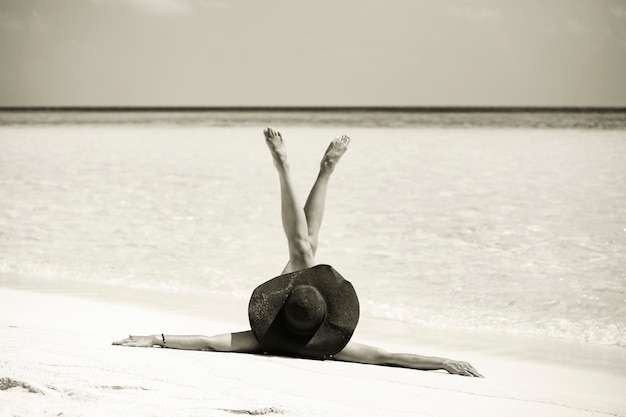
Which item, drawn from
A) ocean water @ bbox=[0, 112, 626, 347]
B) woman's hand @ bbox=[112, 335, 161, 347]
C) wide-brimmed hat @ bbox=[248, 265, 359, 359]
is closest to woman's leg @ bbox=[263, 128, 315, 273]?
wide-brimmed hat @ bbox=[248, 265, 359, 359]

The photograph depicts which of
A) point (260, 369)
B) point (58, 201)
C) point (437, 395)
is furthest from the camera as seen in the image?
point (58, 201)

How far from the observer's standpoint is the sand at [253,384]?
292 cm

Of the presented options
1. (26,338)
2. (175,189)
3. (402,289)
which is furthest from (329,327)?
(175,189)

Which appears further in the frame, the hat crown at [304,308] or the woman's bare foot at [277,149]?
the woman's bare foot at [277,149]

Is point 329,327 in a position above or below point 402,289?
below

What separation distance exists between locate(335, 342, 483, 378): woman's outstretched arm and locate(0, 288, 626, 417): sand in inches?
2.0

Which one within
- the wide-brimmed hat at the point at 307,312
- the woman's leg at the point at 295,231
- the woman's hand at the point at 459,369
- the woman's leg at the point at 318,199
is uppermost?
the woman's leg at the point at 318,199

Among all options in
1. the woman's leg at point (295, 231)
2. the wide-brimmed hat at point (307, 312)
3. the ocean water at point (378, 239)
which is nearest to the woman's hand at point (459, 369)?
the wide-brimmed hat at point (307, 312)

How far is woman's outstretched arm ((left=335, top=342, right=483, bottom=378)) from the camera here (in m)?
3.78

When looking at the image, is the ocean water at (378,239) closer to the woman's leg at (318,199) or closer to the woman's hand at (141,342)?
the woman's leg at (318,199)

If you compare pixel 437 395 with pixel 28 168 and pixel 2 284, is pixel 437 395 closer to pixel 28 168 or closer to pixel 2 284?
pixel 2 284

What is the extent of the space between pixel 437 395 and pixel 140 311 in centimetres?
266

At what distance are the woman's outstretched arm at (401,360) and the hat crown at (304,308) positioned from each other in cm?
27

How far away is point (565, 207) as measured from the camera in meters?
11.1
